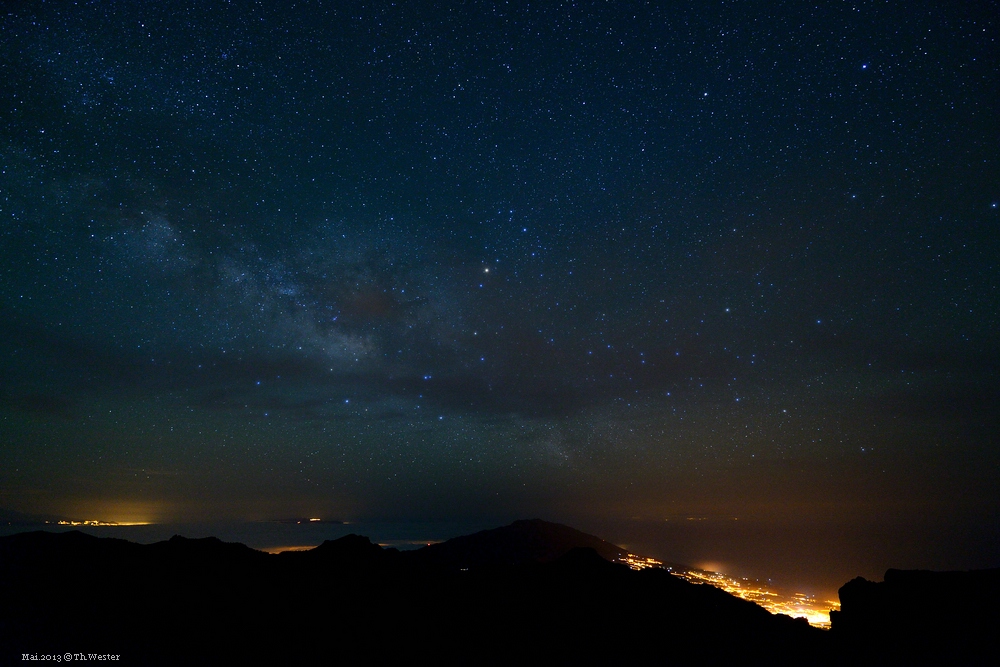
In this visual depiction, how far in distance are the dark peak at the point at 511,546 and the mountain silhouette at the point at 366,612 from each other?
813 inches

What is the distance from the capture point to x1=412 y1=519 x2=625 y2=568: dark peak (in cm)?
3594

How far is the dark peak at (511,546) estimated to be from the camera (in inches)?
1415

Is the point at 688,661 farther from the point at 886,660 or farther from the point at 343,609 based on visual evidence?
the point at 343,609

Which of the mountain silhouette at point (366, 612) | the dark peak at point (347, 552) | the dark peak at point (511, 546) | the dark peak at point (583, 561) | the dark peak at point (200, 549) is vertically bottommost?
the dark peak at point (511, 546)

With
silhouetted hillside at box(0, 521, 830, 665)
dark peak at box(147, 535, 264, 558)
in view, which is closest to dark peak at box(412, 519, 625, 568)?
silhouetted hillside at box(0, 521, 830, 665)

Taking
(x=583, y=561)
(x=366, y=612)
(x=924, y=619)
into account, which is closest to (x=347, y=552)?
(x=366, y=612)

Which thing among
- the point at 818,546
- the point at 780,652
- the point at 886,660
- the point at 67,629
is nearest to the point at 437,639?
the point at 67,629

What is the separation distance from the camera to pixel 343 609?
1234 cm

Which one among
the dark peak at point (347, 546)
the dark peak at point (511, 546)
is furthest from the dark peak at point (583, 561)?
the dark peak at point (511, 546)

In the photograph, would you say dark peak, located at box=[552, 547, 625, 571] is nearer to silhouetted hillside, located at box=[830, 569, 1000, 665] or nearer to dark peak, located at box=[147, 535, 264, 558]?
silhouetted hillside, located at box=[830, 569, 1000, 665]

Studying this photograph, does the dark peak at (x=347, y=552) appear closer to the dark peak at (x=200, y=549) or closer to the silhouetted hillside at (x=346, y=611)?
the silhouetted hillside at (x=346, y=611)

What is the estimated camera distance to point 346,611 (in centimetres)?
1226

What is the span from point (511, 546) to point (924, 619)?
3161 cm

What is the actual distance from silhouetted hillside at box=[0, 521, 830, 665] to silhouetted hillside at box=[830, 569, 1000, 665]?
1.14 metres
